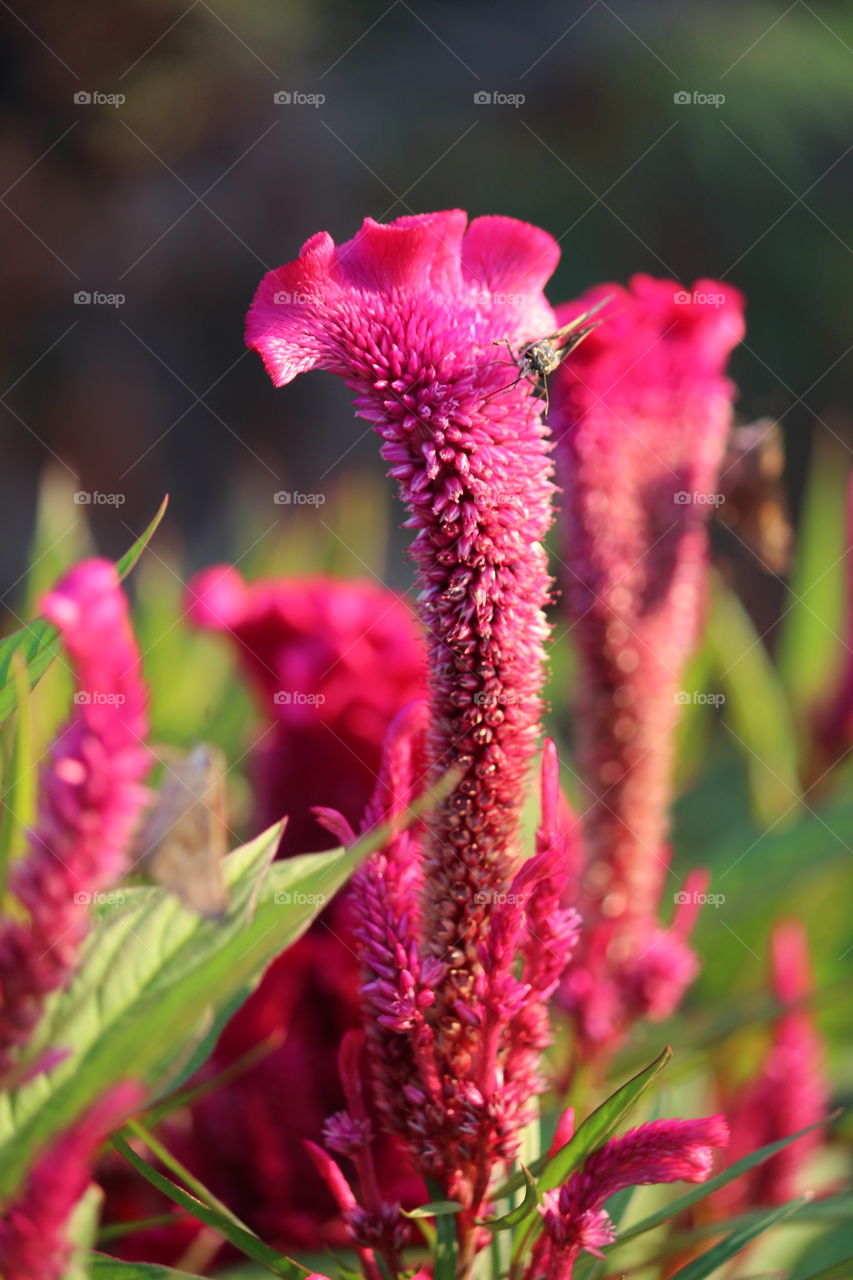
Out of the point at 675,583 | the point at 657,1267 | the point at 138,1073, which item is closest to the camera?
the point at 138,1073

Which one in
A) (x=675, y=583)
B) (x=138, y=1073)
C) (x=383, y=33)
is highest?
(x=383, y=33)

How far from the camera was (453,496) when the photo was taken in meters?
0.40

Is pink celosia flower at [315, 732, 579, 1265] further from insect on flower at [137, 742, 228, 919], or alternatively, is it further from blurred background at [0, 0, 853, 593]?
blurred background at [0, 0, 853, 593]

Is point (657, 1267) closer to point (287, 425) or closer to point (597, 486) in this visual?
point (597, 486)

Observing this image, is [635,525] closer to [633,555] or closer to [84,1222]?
[633,555]

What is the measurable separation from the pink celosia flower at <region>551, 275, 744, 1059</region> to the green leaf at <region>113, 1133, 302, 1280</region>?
0.88 ft

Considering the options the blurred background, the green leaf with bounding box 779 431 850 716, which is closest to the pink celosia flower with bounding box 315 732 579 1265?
the green leaf with bounding box 779 431 850 716

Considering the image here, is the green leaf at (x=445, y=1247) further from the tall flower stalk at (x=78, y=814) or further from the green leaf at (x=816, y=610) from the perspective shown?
the green leaf at (x=816, y=610)

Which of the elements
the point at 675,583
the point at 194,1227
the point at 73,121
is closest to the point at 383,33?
the point at 73,121

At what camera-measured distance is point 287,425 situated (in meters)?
3.77

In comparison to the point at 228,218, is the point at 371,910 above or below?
below

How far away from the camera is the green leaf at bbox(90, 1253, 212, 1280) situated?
Result: 16.4 inches

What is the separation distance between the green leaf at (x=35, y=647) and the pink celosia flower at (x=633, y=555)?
0.92ft

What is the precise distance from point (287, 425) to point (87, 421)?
2.05 ft
